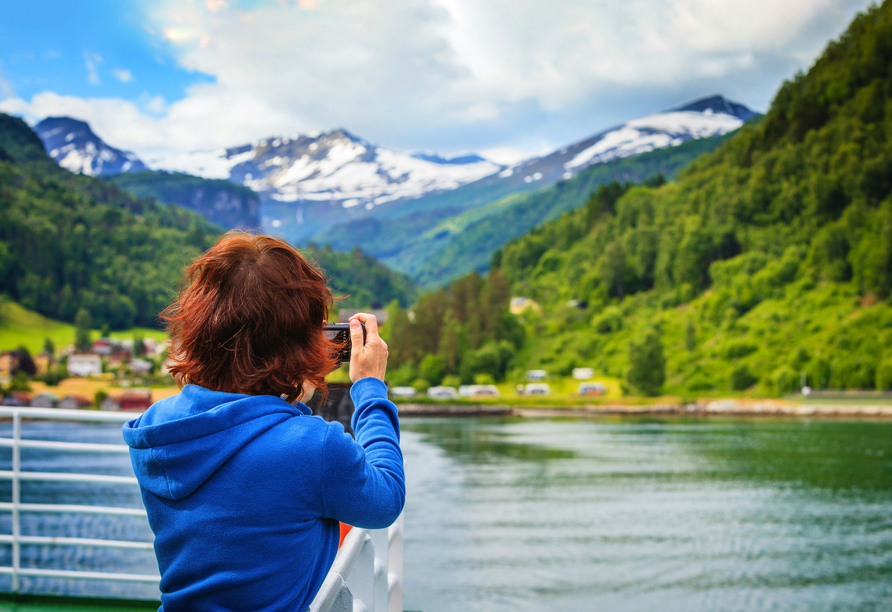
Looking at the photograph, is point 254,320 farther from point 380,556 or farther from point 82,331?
point 82,331

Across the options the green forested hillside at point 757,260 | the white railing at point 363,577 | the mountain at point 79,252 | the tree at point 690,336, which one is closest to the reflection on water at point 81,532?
the white railing at point 363,577

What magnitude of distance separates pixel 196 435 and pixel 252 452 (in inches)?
3.0

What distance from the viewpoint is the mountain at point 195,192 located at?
586ft

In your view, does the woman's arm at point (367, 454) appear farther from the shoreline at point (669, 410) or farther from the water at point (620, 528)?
the shoreline at point (669, 410)

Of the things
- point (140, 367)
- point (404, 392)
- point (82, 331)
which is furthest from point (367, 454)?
point (82, 331)

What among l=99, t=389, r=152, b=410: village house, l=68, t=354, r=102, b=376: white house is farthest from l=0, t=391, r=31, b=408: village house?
l=99, t=389, r=152, b=410: village house

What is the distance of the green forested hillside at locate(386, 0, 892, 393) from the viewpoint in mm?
62156

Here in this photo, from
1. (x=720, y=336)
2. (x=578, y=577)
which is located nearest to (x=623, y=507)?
(x=578, y=577)

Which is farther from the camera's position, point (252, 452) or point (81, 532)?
point (81, 532)

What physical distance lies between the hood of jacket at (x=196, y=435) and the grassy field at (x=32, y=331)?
8294 centimetres

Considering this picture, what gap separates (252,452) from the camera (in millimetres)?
931

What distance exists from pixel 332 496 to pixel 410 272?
18714 cm

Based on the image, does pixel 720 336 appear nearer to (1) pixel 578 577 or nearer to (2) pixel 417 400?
(2) pixel 417 400

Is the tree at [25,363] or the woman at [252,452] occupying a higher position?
the woman at [252,452]
